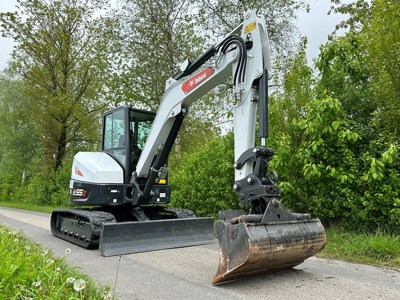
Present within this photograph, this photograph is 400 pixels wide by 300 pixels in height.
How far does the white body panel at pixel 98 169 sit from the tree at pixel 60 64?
1113cm

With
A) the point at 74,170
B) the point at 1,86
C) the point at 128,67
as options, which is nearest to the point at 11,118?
the point at 1,86

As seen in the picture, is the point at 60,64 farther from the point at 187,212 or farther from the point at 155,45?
the point at 187,212

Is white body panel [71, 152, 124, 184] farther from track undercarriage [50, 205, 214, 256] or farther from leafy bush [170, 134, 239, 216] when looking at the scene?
leafy bush [170, 134, 239, 216]

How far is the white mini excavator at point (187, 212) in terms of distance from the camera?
159 inches

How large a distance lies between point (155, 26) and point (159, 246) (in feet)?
36.2

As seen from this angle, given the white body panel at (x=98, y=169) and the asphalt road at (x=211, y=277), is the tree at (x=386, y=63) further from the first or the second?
the white body panel at (x=98, y=169)

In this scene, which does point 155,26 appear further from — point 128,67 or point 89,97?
point 89,97

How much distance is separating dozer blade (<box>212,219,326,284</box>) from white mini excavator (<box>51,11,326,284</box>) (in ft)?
0.03

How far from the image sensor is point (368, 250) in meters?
5.63

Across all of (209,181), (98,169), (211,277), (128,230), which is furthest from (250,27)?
(209,181)

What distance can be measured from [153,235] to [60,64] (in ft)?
51.9

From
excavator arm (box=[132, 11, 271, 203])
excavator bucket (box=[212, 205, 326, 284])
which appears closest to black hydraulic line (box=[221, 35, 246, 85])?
excavator arm (box=[132, 11, 271, 203])

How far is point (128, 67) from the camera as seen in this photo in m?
15.4

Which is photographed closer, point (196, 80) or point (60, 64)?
point (196, 80)
